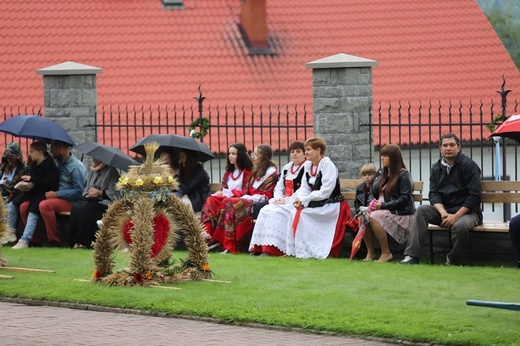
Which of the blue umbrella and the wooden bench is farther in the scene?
the blue umbrella

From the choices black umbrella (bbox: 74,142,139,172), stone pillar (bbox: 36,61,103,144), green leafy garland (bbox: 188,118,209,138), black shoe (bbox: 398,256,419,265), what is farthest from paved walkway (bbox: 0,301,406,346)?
stone pillar (bbox: 36,61,103,144)

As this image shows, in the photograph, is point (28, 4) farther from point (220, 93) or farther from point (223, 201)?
point (223, 201)

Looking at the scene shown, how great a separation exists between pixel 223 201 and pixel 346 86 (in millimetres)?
2245

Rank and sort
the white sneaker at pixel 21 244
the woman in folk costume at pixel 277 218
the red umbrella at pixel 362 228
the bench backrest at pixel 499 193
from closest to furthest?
the bench backrest at pixel 499 193
the red umbrella at pixel 362 228
the woman in folk costume at pixel 277 218
the white sneaker at pixel 21 244

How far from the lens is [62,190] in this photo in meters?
17.0

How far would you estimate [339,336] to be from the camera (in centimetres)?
970

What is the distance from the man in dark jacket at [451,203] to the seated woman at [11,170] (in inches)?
230

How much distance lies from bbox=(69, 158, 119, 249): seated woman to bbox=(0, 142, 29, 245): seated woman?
1018 mm

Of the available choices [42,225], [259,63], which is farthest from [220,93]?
[42,225]

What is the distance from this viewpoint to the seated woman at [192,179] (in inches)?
642

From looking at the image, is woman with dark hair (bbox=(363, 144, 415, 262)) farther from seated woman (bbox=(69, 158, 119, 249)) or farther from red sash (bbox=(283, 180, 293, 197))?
seated woman (bbox=(69, 158, 119, 249))

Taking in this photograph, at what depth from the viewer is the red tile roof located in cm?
2753

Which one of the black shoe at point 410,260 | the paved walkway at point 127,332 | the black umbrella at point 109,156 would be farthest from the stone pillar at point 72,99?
the paved walkway at point 127,332

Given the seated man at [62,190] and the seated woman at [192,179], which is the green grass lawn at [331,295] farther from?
the seated man at [62,190]
